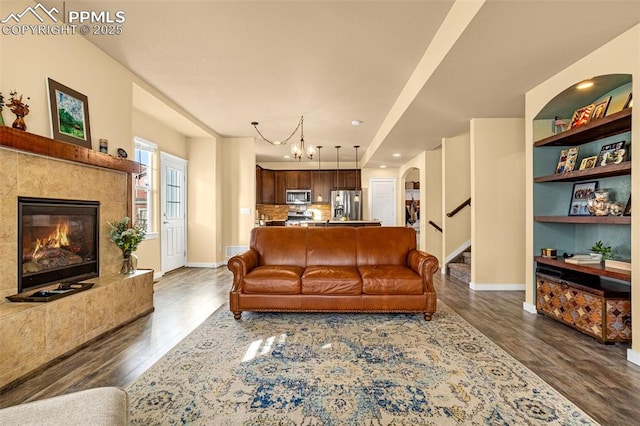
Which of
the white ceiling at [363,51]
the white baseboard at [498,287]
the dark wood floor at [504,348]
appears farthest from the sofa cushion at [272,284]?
the white baseboard at [498,287]

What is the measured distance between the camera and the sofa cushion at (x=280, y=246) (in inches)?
152

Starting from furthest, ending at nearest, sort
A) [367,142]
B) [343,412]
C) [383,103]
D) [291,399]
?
[367,142]
[383,103]
[291,399]
[343,412]

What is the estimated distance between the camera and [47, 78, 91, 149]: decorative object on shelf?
2.67 meters

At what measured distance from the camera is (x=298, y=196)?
371 inches

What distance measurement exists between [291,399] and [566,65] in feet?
11.8

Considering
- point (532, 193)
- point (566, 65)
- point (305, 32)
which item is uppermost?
point (305, 32)

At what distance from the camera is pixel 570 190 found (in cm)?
350

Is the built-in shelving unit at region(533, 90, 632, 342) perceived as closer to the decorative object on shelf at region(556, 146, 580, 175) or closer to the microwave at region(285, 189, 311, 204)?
the decorative object on shelf at region(556, 146, 580, 175)

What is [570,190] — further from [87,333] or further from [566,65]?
[87,333]

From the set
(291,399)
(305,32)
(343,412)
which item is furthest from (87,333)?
(305,32)

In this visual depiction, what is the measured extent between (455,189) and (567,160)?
2443mm

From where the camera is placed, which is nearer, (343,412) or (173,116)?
(343,412)

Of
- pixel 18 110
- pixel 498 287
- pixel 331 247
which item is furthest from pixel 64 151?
pixel 498 287

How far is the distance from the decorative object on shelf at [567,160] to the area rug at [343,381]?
1935 mm
